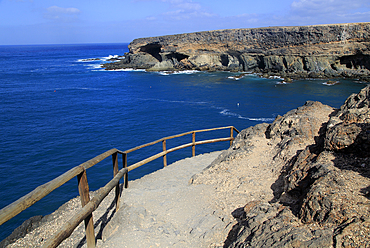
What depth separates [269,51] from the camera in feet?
199

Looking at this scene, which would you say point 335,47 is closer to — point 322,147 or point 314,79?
point 314,79

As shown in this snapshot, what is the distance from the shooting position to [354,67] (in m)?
53.6

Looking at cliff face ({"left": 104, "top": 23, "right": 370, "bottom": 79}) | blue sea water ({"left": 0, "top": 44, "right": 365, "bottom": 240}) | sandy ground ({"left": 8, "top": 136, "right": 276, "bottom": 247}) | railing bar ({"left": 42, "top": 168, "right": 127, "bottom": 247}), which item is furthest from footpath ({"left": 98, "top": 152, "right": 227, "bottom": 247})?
cliff face ({"left": 104, "top": 23, "right": 370, "bottom": 79})

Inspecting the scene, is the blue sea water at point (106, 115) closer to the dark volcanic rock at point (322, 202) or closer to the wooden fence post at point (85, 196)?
the wooden fence post at point (85, 196)

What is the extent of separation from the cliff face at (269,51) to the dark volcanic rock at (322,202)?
5469 centimetres

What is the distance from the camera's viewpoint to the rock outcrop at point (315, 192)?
2979 mm

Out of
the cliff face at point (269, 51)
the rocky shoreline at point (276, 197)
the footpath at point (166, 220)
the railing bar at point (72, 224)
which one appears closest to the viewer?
the railing bar at point (72, 224)

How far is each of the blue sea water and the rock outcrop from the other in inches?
450

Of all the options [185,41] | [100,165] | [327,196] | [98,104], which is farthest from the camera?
[185,41]

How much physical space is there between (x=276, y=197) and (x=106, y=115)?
27.1 m

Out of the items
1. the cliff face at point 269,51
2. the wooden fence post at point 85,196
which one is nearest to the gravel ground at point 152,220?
the wooden fence post at point 85,196

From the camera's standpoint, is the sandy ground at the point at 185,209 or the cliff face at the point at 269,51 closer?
the sandy ground at the point at 185,209

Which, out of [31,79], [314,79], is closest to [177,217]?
[314,79]

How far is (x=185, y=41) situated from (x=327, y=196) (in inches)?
2803
